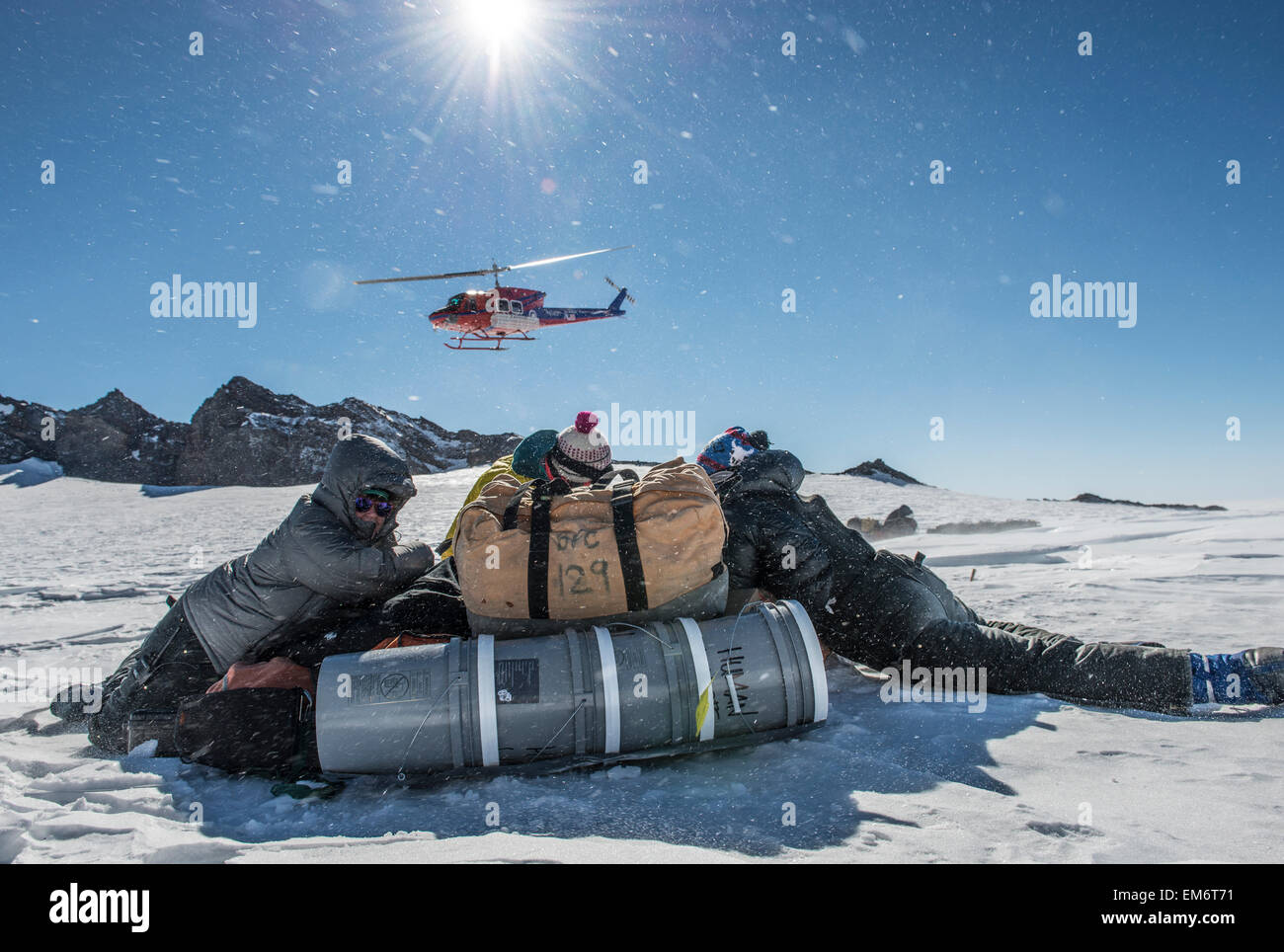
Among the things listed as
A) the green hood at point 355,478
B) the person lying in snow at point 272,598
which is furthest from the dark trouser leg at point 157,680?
the green hood at point 355,478

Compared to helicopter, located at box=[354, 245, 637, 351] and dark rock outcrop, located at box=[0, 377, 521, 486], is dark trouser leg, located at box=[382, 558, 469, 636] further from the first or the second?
dark rock outcrop, located at box=[0, 377, 521, 486]

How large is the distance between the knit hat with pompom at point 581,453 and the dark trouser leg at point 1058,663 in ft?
6.33

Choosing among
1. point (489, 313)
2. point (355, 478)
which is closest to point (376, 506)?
point (355, 478)

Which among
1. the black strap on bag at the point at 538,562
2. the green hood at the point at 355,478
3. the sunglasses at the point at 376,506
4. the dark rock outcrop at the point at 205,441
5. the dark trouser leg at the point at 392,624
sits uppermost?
the dark rock outcrop at the point at 205,441

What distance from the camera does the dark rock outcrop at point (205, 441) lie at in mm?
45312

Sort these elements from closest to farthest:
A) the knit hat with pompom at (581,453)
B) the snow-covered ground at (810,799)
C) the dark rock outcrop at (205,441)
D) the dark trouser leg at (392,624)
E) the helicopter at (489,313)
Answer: the snow-covered ground at (810,799)
the dark trouser leg at (392,624)
the knit hat with pompom at (581,453)
the helicopter at (489,313)
the dark rock outcrop at (205,441)

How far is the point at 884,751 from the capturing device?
8.98ft

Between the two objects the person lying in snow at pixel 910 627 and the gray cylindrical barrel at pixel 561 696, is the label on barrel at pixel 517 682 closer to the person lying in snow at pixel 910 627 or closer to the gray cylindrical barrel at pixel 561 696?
the gray cylindrical barrel at pixel 561 696

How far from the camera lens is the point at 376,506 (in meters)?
3.34

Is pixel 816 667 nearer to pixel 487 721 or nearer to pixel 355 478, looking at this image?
pixel 487 721

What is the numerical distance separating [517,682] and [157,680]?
1856 mm

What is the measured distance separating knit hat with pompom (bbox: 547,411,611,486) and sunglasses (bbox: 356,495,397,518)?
0.86 metres

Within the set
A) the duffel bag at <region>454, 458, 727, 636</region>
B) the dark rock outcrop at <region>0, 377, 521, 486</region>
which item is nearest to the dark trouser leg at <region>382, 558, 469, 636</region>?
the duffel bag at <region>454, 458, 727, 636</region>
